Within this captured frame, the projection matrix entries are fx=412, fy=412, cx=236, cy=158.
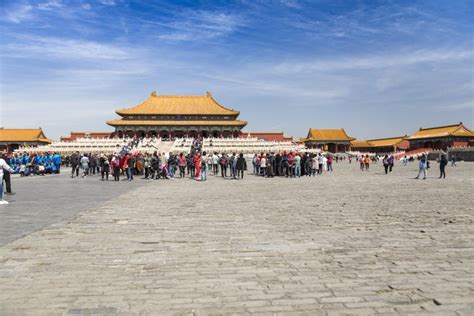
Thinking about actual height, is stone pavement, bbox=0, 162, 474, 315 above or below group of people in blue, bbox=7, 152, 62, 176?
below

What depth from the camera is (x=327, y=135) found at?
3196 inches

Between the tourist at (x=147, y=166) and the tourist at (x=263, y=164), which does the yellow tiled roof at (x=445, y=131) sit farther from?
the tourist at (x=147, y=166)

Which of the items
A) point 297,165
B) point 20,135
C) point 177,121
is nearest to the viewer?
point 297,165

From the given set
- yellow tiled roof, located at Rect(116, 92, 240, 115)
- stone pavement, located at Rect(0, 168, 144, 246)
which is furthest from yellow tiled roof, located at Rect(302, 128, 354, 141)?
stone pavement, located at Rect(0, 168, 144, 246)

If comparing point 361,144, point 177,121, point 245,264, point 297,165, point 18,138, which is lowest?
point 245,264

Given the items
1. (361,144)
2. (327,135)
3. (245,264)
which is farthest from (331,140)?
(245,264)

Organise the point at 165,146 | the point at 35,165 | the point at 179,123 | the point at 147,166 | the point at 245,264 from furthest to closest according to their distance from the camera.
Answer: the point at 179,123 → the point at 165,146 → the point at 35,165 → the point at 147,166 → the point at 245,264

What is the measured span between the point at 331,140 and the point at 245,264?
77.3 meters

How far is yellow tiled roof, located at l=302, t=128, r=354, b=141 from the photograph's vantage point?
8012 cm

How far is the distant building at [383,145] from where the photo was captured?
7875 centimetres

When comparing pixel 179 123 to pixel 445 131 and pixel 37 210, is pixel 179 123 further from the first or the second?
pixel 37 210

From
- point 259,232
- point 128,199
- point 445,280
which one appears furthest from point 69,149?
point 445,280

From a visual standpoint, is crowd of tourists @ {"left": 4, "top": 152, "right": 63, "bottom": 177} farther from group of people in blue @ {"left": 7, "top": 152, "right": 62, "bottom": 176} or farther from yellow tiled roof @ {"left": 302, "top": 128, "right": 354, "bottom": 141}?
yellow tiled roof @ {"left": 302, "top": 128, "right": 354, "bottom": 141}

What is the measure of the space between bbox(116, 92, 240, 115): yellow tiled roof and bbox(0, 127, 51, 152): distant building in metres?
16.9
